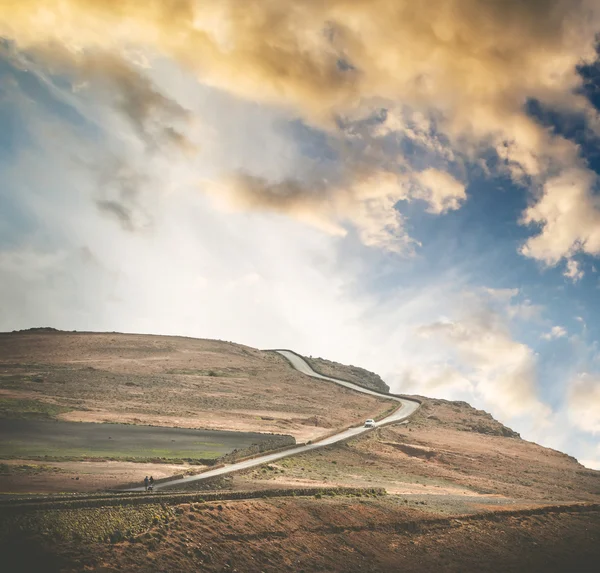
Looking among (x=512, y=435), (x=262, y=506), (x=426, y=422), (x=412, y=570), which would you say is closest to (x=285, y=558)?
(x=262, y=506)

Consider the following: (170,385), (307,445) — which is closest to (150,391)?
(170,385)

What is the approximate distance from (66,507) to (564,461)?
243 ft

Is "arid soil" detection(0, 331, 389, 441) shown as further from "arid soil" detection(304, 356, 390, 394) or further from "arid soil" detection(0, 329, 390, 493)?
"arid soil" detection(304, 356, 390, 394)

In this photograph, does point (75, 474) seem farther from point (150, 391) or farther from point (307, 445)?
point (150, 391)

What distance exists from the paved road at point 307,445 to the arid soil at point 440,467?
1321 mm

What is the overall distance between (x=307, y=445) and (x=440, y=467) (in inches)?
603

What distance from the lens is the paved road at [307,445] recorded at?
35784mm

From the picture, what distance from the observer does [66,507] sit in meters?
21.3

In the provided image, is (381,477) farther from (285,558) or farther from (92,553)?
(92,553)

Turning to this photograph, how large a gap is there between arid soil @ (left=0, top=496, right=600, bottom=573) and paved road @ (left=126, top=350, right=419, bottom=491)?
822 cm

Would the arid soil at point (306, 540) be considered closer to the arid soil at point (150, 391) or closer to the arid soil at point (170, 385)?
the arid soil at point (150, 391)

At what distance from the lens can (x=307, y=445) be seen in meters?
55.0

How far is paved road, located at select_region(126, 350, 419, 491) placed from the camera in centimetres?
3578

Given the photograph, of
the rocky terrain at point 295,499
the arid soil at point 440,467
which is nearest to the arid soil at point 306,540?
the rocky terrain at point 295,499
